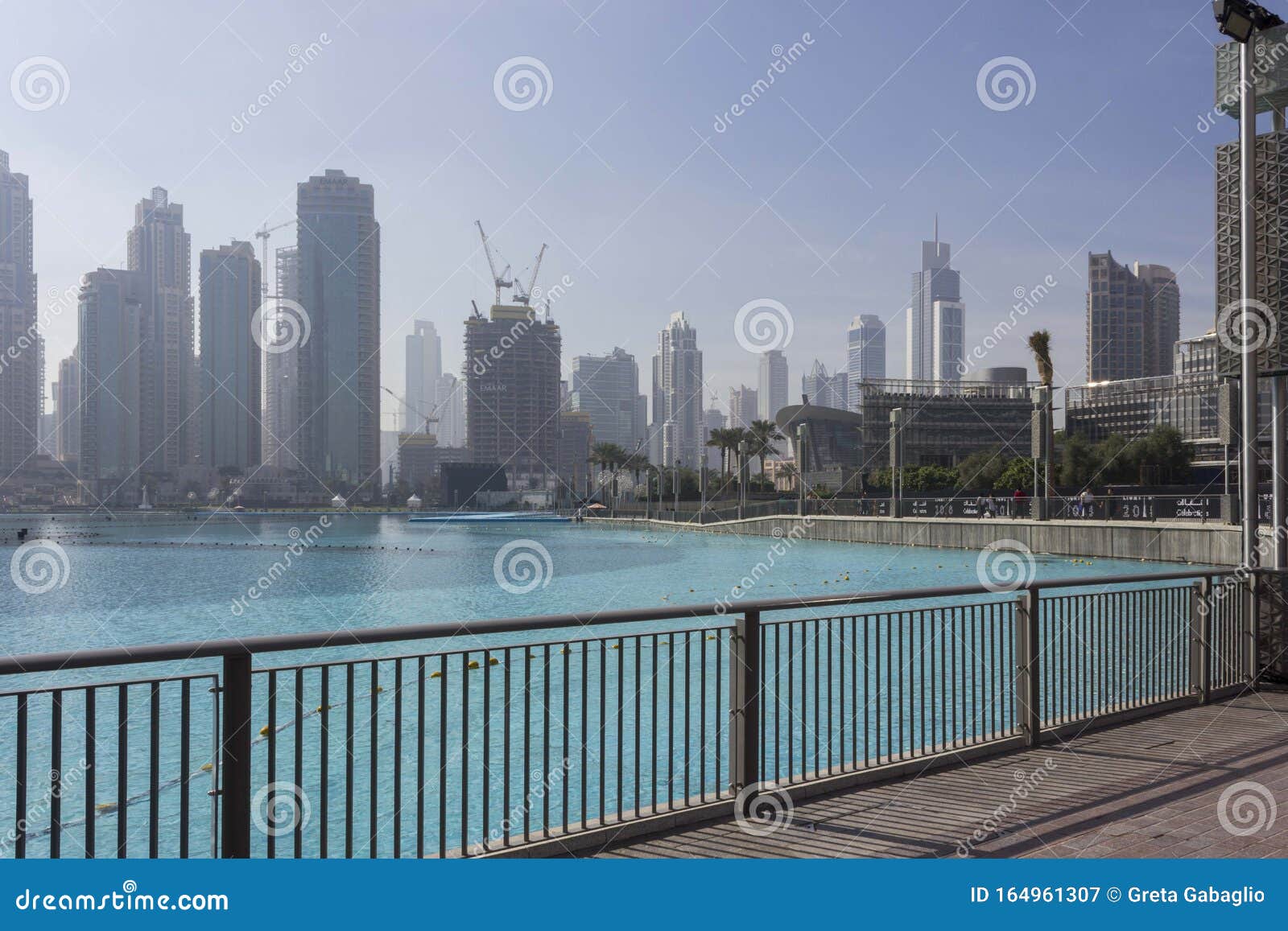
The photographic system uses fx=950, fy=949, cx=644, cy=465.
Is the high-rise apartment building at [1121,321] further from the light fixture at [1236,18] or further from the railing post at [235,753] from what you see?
the railing post at [235,753]

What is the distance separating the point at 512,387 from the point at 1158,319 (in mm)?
119929

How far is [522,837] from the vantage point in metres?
4.45

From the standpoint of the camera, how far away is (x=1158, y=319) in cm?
17575

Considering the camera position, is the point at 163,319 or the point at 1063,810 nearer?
the point at 1063,810

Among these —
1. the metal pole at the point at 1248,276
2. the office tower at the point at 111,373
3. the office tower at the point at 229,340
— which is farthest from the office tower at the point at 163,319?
the metal pole at the point at 1248,276

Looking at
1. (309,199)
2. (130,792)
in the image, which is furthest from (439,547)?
(309,199)

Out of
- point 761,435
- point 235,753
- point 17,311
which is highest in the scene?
point 17,311

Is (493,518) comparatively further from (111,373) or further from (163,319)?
(111,373)

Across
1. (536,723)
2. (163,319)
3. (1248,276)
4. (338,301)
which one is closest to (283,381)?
(338,301)

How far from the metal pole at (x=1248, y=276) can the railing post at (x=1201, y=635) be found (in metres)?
1.20

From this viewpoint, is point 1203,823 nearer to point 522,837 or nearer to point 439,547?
point 522,837

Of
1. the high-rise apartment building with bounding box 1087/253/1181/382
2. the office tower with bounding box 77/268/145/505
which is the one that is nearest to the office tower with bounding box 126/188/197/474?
the office tower with bounding box 77/268/145/505

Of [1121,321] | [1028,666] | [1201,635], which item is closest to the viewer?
[1028,666]

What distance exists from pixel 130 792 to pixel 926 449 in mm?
119609
